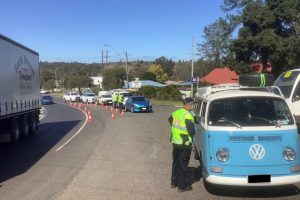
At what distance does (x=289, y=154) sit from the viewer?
8.08 meters

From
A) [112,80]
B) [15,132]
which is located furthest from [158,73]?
[15,132]

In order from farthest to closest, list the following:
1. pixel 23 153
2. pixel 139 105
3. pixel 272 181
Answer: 1. pixel 139 105
2. pixel 23 153
3. pixel 272 181

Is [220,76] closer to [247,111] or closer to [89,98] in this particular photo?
[89,98]

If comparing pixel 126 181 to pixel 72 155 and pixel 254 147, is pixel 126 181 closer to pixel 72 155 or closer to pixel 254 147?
pixel 254 147

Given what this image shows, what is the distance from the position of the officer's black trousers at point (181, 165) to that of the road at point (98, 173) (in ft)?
0.69

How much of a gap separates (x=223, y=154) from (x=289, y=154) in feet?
3.73

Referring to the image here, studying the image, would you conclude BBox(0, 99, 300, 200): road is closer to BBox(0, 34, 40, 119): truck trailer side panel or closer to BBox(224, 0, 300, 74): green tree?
BBox(0, 34, 40, 119): truck trailer side panel

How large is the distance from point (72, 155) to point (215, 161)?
6.72m

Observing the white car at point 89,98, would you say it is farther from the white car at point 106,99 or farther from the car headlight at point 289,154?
the car headlight at point 289,154

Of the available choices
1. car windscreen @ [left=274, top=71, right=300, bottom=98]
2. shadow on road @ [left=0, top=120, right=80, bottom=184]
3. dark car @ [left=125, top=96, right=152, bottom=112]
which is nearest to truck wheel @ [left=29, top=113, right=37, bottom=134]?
shadow on road @ [left=0, top=120, right=80, bottom=184]

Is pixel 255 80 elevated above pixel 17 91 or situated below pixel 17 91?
above

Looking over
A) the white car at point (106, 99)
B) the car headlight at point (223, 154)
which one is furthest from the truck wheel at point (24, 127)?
the white car at point (106, 99)

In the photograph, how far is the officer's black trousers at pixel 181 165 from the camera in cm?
877

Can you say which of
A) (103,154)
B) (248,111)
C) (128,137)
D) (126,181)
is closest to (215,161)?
(248,111)
